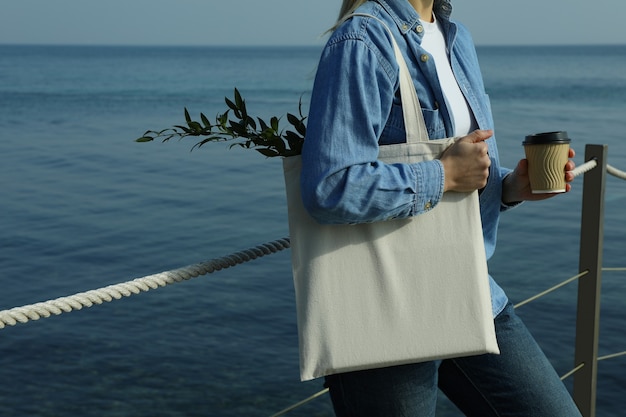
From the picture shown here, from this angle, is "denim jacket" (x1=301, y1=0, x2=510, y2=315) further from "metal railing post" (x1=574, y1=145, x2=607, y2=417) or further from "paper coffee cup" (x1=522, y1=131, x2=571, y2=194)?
"metal railing post" (x1=574, y1=145, x2=607, y2=417)

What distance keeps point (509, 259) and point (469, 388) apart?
786 centimetres

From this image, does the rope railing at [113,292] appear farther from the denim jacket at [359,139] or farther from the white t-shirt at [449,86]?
the white t-shirt at [449,86]

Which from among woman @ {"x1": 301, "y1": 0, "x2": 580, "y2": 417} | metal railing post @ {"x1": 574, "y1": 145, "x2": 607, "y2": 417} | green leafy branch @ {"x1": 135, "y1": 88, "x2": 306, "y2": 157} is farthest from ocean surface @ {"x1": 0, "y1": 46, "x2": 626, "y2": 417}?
metal railing post @ {"x1": 574, "y1": 145, "x2": 607, "y2": 417}

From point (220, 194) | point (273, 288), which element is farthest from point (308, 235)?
point (220, 194)

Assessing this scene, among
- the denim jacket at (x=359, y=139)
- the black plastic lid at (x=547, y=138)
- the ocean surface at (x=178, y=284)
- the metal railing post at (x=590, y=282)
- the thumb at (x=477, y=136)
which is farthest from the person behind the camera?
the ocean surface at (x=178, y=284)

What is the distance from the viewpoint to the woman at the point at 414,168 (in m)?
1.41

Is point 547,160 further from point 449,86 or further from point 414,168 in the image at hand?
point 414,168

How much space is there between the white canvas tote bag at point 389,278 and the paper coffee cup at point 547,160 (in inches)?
9.6

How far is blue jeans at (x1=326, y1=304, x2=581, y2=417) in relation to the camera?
5.17ft

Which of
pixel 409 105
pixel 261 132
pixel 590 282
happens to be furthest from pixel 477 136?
pixel 590 282

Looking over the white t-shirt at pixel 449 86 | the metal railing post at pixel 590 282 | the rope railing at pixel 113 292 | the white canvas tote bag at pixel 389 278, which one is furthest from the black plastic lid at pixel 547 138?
the metal railing post at pixel 590 282

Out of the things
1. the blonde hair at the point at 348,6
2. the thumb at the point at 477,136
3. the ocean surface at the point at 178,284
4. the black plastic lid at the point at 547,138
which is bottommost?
the ocean surface at the point at 178,284

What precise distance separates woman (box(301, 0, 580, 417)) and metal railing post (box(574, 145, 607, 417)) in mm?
1130

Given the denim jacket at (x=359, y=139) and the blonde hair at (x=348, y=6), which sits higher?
the blonde hair at (x=348, y=6)
